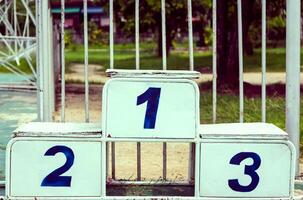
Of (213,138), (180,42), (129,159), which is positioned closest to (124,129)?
(213,138)

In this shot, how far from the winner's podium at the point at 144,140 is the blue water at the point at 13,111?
194 centimetres

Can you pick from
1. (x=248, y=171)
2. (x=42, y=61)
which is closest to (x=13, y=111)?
(x=42, y=61)

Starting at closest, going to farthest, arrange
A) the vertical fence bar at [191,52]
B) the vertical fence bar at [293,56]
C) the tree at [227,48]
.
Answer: the vertical fence bar at [191,52] → the vertical fence bar at [293,56] → the tree at [227,48]

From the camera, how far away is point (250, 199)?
3.78 meters

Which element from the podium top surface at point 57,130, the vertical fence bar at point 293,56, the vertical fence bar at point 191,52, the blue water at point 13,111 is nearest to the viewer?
the podium top surface at point 57,130

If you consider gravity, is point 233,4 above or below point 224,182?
above

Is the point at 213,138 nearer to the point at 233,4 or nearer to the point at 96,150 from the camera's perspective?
the point at 96,150

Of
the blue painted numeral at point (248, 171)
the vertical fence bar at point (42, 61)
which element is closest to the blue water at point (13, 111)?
the vertical fence bar at point (42, 61)

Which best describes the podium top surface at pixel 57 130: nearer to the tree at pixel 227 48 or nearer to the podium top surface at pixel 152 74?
the podium top surface at pixel 152 74

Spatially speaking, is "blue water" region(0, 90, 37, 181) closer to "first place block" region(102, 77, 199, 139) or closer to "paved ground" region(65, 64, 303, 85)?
"first place block" region(102, 77, 199, 139)

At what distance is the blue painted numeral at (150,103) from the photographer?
12.2 ft

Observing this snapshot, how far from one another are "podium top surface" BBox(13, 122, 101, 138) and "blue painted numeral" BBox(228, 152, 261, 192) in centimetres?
79

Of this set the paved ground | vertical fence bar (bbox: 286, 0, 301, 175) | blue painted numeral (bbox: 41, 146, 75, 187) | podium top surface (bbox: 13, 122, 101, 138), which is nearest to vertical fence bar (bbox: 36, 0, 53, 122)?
podium top surface (bbox: 13, 122, 101, 138)

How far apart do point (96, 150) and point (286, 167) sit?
1083 millimetres
